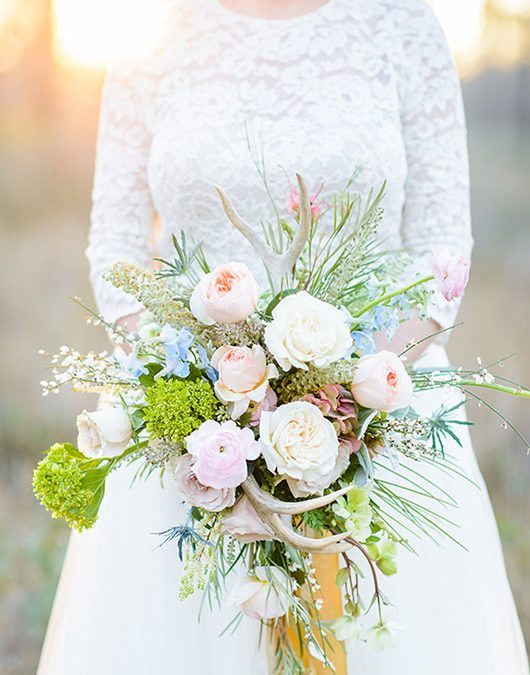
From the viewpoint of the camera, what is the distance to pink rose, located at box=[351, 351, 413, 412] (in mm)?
998

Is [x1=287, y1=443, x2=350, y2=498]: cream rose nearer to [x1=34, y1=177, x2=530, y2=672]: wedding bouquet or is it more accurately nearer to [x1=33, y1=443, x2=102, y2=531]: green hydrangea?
[x1=34, y1=177, x2=530, y2=672]: wedding bouquet

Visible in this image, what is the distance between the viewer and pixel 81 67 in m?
3.87

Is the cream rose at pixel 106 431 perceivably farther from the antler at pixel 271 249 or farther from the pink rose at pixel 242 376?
the antler at pixel 271 249

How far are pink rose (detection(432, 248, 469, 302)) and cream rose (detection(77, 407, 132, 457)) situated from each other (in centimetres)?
41

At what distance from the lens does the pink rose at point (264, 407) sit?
1.03 metres

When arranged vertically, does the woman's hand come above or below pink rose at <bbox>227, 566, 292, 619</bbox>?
above

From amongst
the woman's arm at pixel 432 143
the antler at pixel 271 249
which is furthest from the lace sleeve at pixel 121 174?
the antler at pixel 271 249

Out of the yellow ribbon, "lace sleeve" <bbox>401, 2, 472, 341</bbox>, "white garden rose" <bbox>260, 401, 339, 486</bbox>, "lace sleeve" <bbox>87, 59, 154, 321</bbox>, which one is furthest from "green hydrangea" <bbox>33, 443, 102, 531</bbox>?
"lace sleeve" <bbox>401, 2, 472, 341</bbox>

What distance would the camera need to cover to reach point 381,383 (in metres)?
1.00

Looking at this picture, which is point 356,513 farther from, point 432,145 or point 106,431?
point 432,145

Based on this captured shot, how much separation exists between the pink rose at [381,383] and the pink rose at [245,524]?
7.1 inches

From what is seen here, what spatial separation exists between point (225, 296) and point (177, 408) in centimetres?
14

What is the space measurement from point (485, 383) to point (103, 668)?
77 cm

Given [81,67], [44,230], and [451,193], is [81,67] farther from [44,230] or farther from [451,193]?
[451,193]
